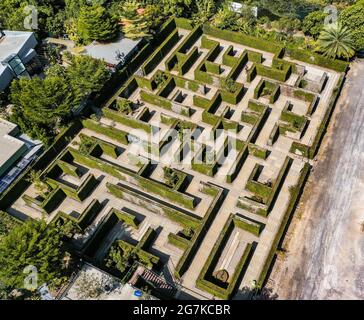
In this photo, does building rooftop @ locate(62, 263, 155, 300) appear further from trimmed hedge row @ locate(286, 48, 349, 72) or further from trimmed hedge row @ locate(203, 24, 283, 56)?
trimmed hedge row @ locate(286, 48, 349, 72)

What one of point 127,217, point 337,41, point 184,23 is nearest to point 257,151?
point 127,217

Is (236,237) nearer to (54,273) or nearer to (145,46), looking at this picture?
(54,273)

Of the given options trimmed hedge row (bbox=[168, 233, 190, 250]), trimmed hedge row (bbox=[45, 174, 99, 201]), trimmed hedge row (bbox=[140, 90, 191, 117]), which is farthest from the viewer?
trimmed hedge row (bbox=[140, 90, 191, 117])

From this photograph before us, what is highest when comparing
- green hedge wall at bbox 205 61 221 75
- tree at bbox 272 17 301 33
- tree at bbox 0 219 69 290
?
tree at bbox 272 17 301 33

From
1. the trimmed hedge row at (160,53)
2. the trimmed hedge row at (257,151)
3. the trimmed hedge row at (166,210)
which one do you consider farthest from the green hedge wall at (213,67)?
the trimmed hedge row at (166,210)

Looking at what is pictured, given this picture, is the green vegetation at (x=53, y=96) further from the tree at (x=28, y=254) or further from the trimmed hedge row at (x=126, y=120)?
the tree at (x=28, y=254)

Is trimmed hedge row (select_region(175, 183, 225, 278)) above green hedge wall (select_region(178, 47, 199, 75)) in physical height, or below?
below

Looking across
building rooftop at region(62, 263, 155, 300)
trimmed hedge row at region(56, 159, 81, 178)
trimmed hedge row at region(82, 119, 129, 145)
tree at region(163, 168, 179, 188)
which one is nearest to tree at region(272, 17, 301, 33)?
trimmed hedge row at region(82, 119, 129, 145)
